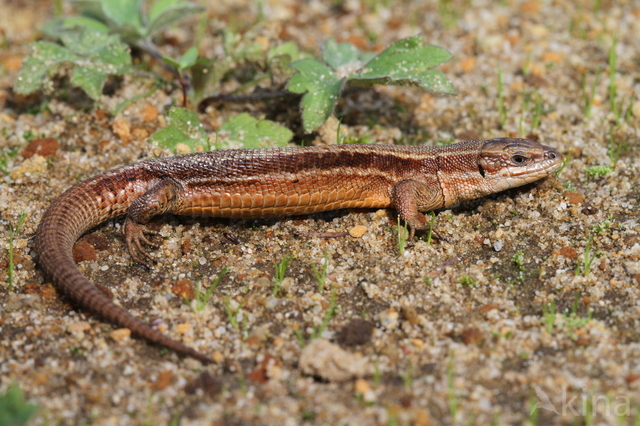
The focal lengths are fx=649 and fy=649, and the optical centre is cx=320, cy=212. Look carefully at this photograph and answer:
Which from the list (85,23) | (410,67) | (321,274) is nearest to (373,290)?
(321,274)

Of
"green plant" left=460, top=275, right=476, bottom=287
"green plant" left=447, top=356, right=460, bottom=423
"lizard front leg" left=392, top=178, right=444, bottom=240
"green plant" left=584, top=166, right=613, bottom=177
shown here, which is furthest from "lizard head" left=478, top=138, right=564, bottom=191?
"green plant" left=447, top=356, right=460, bottom=423

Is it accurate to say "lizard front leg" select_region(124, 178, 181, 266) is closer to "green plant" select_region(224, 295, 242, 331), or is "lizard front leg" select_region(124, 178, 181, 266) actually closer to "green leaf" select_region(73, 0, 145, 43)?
"green plant" select_region(224, 295, 242, 331)

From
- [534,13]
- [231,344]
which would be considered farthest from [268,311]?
[534,13]

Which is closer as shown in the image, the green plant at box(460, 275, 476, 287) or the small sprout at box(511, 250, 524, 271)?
the green plant at box(460, 275, 476, 287)

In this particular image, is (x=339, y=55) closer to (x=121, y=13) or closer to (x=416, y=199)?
(x=416, y=199)

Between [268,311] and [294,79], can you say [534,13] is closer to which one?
[294,79]

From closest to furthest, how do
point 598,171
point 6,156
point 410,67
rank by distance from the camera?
point 598,171, point 410,67, point 6,156
